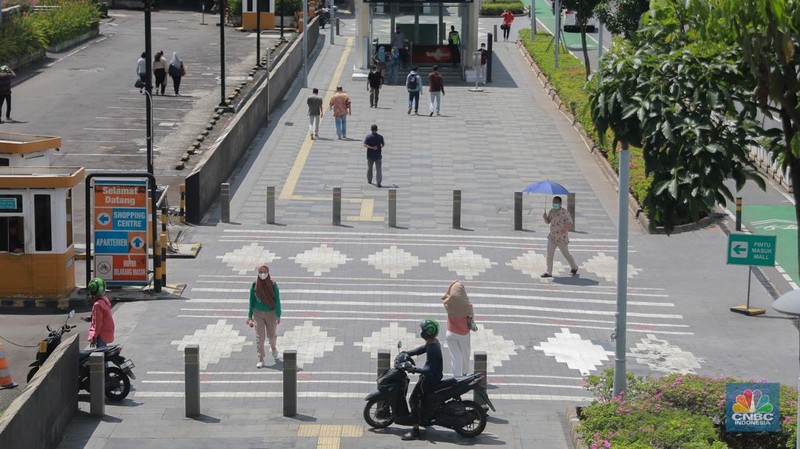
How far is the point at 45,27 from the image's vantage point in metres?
52.1

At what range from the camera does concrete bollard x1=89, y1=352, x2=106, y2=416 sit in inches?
683

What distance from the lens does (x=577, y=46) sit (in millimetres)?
62344

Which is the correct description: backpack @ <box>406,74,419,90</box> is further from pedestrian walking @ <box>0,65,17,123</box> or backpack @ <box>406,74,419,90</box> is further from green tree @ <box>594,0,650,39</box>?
pedestrian walking @ <box>0,65,17,123</box>

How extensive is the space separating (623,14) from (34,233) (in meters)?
21.7

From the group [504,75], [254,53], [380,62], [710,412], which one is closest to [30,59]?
[254,53]

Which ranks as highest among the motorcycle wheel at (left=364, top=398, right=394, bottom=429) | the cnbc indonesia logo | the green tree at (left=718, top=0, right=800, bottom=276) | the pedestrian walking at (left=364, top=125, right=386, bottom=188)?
the green tree at (left=718, top=0, right=800, bottom=276)

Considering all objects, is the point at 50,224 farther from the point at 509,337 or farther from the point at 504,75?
the point at 504,75

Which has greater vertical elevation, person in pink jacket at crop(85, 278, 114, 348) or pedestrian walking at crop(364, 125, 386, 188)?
pedestrian walking at crop(364, 125, 386, 188)

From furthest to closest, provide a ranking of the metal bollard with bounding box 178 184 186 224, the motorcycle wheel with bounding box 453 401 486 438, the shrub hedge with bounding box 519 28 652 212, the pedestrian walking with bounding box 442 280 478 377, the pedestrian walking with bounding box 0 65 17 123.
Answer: the pedestrian walking with bounding box 0 65 17 123 < the shrub hedge with bounding box 519 28 652 212 < the metal bollard with bounding box 178 184 186 224 < the pedestrian walking with bounding box 442 280 478 377 < the motorcycle wheel with bounding box 453 401 486 438

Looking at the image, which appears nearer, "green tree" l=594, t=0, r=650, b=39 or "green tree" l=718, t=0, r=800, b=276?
"green tree" l=718, t=0, r=800, b=276

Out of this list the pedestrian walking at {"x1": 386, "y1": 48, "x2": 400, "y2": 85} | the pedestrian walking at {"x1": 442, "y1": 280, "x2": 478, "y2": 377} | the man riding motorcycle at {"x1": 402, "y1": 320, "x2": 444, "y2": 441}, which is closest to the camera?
the man riding motorcycle at {"x1": 402, "y1": 320, "x2": 444, "y2": 441}

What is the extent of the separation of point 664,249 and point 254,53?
95.5ft

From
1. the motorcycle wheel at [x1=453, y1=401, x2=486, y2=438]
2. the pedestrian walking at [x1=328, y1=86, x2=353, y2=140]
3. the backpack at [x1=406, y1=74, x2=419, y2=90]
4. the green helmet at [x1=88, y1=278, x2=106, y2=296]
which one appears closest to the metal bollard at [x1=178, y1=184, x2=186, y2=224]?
the pedestrian walking at [x1=328, y1=86, x2=353, y2=140]

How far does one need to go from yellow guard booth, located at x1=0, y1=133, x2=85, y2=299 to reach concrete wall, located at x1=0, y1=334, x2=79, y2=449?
5.47m
